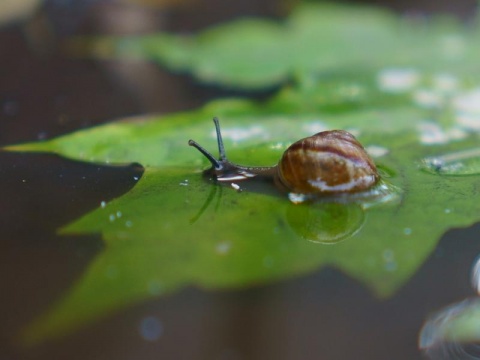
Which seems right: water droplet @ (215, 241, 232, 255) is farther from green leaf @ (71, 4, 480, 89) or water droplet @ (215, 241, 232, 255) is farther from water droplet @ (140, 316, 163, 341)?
green leaf @ (71, 4, 480, 89)

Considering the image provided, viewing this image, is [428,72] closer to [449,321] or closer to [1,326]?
[449,321]

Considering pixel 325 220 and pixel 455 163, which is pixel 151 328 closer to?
pixel 325 220

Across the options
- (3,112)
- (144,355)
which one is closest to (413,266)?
(144,355)

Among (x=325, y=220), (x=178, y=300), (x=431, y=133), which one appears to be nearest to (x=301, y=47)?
(x=431, y=133)

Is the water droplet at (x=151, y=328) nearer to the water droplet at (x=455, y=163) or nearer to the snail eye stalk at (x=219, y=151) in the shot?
the snail eye stalk at (x=219, y=151)

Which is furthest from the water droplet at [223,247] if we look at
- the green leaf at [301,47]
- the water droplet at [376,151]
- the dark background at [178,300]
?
the green leaf at [301,47]
